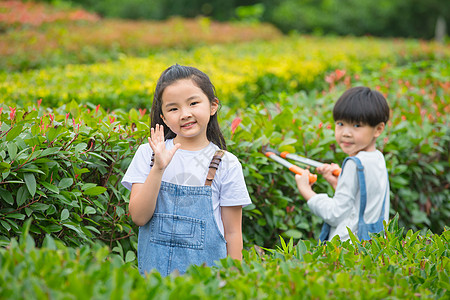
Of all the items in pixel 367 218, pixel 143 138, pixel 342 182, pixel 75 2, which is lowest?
pixel 367 218

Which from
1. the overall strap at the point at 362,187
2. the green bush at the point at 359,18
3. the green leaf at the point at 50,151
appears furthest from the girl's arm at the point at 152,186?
the green bush at the point at 359,18

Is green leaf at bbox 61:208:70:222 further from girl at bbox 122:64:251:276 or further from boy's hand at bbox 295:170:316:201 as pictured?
boy's hand at bbox 295:170:316:201

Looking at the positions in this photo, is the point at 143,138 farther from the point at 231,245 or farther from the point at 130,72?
the point at 130,72

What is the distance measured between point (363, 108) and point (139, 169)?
1.44m

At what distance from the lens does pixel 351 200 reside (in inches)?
107

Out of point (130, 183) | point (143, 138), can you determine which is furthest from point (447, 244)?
point (143, 138)

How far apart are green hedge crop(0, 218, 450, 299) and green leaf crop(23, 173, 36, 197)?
0.53 meters

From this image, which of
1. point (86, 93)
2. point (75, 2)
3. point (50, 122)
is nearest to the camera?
point (50, 122)

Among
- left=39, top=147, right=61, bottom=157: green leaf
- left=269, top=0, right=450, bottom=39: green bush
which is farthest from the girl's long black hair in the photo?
left=269, top=0, right=450, bottom=39: green bush

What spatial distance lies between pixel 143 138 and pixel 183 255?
0.91 m

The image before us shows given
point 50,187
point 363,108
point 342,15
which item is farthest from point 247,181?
point 342,15

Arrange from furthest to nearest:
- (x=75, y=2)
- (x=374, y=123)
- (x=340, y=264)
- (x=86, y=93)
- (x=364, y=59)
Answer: (x=75, y=2), (x=364, y=59), (x=86, y=93), (x=374, y=123), (x=340, y=264)

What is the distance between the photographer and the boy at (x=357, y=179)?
2.71 m

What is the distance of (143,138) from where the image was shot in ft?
9.12
